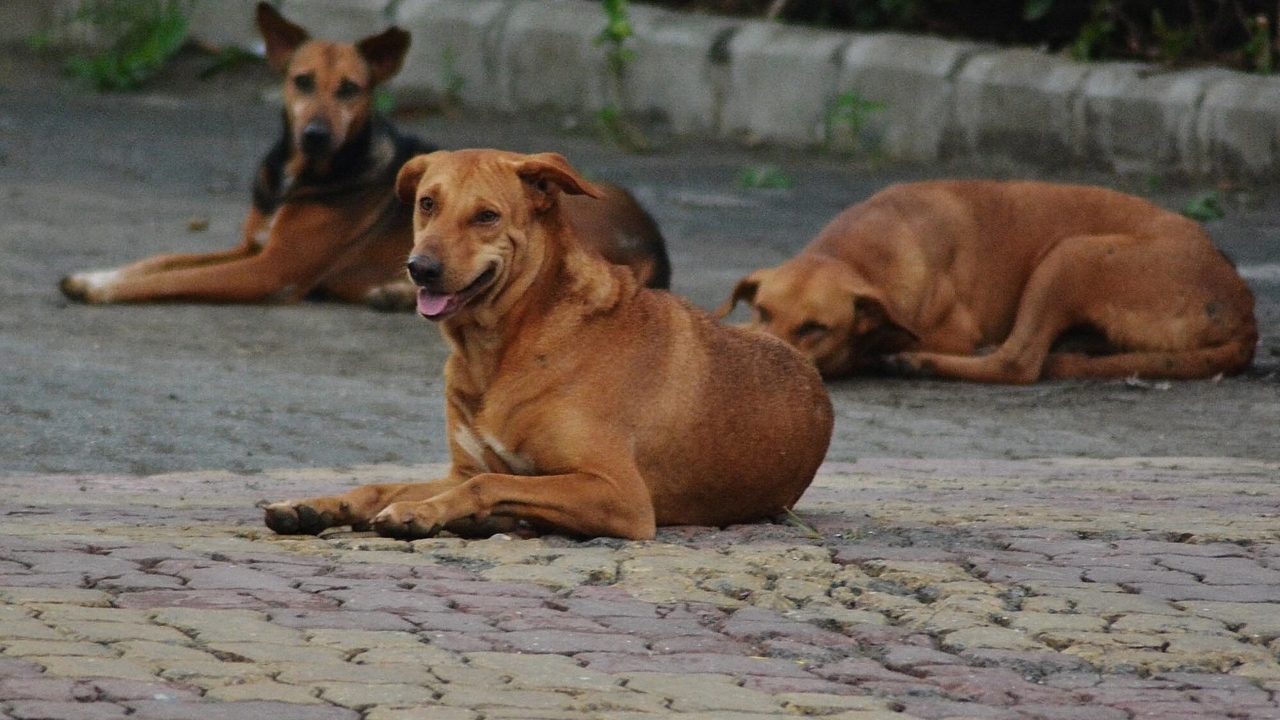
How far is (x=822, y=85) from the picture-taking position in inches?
609

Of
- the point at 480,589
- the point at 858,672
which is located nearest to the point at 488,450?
the point at 480,589

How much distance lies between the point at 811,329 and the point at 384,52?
322cm

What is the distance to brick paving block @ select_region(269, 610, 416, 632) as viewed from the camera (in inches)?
169

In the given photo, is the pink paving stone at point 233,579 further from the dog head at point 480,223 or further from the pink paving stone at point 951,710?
the pink paving stone at point 951,710

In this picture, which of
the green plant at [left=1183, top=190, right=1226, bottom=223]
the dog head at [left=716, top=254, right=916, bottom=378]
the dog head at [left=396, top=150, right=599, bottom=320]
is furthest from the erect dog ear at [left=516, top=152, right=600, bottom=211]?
the green plant at [left=1183, top=190, right=1226, bottom=223]

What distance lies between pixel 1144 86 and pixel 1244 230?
173cm

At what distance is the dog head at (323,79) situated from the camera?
10633mm

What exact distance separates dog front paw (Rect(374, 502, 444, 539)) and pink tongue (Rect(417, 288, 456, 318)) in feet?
1.77

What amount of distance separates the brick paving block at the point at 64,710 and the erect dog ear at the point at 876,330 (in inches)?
238

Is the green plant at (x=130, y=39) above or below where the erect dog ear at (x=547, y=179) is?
below

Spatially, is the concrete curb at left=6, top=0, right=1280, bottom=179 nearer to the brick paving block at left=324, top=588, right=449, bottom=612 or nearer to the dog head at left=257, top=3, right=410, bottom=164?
the dog head at left=257, top=3, right=410, bottom=164

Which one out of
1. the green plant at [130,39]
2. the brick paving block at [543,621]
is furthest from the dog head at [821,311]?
the green plant at [130,39]

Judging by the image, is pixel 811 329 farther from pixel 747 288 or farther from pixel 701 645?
pixel 701 645

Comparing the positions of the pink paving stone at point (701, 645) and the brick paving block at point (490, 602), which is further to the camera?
the brick paving block at point (490, 602)
